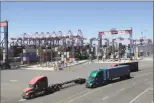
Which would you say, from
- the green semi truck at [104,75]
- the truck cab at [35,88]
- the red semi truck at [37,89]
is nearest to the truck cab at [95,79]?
the green semi truck at [104,75]

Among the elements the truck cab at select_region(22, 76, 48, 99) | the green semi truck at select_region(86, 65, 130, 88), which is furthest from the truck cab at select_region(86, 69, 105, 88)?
the truck cab at select_region(22, 76, 48, 99)

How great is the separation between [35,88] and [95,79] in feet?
38.1

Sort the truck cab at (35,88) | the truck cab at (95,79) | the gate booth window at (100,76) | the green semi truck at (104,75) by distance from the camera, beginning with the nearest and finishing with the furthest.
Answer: the truck cab at (35,88), the truck cab at (95,79), the green semi truck at (104,75), the gate booth window at (100,76)

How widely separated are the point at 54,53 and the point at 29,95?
367 feet

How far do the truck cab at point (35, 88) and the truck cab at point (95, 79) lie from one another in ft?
25.8

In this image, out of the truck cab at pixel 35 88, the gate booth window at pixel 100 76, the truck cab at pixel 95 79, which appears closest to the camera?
the truck cab at pixel 35 88

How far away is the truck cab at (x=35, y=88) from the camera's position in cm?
3850

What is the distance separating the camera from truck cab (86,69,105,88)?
4562 cm

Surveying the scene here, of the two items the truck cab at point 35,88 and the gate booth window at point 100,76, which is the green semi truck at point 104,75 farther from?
the truck cab at point 35,88

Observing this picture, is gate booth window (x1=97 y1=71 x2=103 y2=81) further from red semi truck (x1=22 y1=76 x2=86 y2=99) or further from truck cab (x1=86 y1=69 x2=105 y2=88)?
red semi truck (x1=22 y1=76 x2=86 y2=99)

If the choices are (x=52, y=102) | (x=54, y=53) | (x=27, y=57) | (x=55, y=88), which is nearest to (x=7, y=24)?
(x=27, y=57)

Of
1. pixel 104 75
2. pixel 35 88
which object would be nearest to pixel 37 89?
pixel 35 88

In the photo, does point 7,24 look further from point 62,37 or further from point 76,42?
point 76,42

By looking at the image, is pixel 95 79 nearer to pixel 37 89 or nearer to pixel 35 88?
pixel 37 89
